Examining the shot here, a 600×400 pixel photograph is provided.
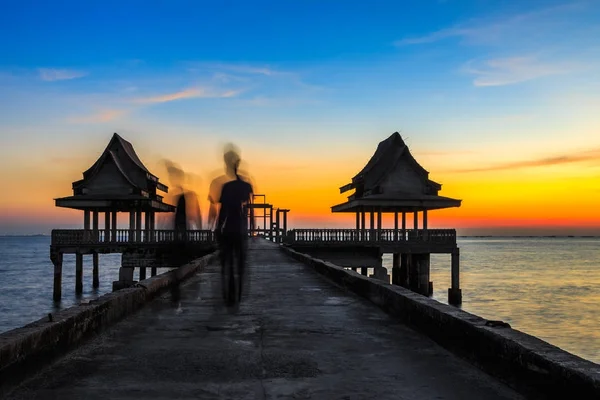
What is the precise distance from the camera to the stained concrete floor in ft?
14.8

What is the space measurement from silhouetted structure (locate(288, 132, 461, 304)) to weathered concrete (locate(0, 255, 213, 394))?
75.6 ft

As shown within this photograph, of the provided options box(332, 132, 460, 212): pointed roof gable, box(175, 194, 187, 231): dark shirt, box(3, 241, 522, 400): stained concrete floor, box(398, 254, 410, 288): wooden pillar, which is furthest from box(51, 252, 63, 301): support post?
box(3, 241, 522, 400): stained concrete floor

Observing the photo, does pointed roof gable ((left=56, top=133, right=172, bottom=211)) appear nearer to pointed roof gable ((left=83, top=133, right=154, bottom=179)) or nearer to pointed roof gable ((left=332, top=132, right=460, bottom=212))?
pointed roof gable ((left=83, top=133, right=154, bottom=179))

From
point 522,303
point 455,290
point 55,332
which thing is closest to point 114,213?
point 455,290

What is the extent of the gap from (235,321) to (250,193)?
2.09m

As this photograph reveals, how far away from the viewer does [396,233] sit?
104 feet

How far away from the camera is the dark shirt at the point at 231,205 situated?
360 inches

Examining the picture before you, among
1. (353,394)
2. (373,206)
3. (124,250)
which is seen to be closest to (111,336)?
(353,394)

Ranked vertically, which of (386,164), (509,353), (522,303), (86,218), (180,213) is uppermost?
(386,164)

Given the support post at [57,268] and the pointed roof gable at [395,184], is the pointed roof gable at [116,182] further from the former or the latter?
the pointed roof gable at [395,184]

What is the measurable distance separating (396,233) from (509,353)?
2724 cm

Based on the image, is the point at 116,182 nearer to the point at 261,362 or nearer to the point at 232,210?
the point at 232,210

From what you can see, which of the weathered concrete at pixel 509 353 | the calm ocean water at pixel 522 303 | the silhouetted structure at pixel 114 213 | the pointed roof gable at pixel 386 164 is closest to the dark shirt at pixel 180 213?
the weathered concrete at pixel 509 353

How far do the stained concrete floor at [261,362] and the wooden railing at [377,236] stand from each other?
76.1 ft
